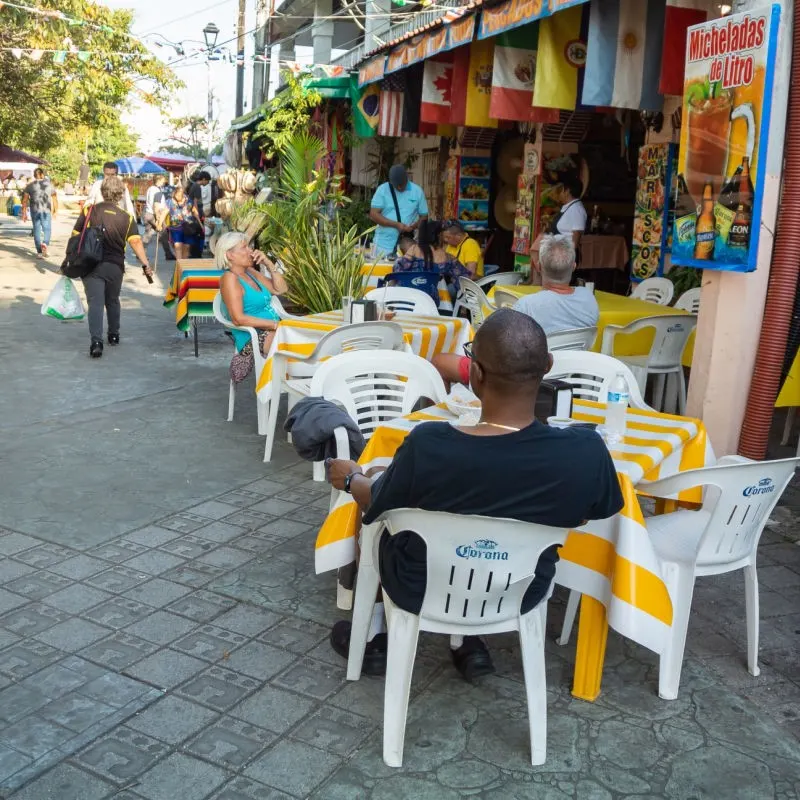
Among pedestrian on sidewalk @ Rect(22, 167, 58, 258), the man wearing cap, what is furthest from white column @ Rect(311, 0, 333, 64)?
the man wearing cap

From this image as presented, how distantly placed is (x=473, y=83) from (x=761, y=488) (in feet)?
24.5

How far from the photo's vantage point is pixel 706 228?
5.31 meters

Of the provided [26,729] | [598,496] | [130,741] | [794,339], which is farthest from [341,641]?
[794,339]

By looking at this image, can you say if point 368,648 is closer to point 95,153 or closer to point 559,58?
point 559,58

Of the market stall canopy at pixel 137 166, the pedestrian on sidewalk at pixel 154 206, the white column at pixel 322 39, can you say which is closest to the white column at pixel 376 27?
the white column at pixel 322 39

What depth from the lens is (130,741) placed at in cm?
299

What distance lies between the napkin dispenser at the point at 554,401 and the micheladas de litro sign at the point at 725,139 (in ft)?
6.98

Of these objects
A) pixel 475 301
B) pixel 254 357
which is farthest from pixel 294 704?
pixel 475 301

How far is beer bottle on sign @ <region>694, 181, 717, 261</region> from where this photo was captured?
17.3ft

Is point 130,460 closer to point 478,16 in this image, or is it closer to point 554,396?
point 554,396

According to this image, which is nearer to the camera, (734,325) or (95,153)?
(734,325)

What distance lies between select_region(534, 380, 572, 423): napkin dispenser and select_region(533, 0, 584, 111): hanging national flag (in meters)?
5.01

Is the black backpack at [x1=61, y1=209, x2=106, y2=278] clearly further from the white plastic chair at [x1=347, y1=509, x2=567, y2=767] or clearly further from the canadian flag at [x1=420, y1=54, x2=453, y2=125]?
the white plastic chair at [x1=347, y1=509, x2=567, y2=767]

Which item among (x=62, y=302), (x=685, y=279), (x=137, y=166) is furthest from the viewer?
(x=137, y=166)
